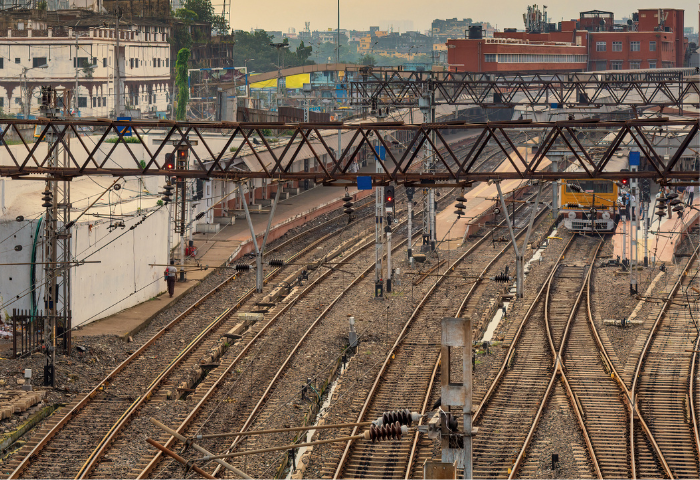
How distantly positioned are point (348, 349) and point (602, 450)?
8.57m

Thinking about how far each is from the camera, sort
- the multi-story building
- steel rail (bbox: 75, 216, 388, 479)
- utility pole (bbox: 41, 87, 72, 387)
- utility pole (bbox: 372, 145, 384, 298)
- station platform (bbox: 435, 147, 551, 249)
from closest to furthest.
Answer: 1. steel rail (bbox: 75, 216, 388, 479)
2. utility pole (bbox: 41, 87, 72, 387)
3. utility pole (bbox: 372, 145, 384, 298)
4. station platform (bbox: 435, 147, 551, 249)
5. the multi-story building

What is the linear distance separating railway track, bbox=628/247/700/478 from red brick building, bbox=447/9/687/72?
2597 inches

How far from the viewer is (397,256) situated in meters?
38.7

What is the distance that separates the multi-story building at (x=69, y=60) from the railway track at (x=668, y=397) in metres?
51.5

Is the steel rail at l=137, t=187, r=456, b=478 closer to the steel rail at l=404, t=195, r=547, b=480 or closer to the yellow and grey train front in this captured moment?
the steel rail at l=404, t=195, r=547, b=480

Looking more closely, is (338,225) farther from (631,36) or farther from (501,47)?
(631,36)

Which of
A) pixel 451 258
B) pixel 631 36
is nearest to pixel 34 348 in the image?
pixel 451 258

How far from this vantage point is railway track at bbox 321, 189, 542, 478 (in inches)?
721

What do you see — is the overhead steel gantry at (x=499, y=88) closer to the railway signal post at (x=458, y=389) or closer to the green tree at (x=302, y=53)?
the railway signal post at (x=458, y=389)

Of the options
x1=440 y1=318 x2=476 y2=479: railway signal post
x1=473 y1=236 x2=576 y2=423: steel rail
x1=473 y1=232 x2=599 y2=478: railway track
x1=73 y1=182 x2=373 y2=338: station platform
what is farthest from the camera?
x1=73 y1=182 x2=373 y2=338: station platform

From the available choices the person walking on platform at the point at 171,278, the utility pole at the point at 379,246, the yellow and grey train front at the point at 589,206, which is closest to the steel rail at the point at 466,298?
the yellow and grey train front at the point at 589,206

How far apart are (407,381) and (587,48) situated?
86915mm

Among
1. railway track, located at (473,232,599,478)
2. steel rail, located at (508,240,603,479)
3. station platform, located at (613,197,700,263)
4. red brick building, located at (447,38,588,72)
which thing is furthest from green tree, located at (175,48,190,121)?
steel rail, located at (508,240,603,479)

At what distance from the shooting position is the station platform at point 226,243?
2844cm
